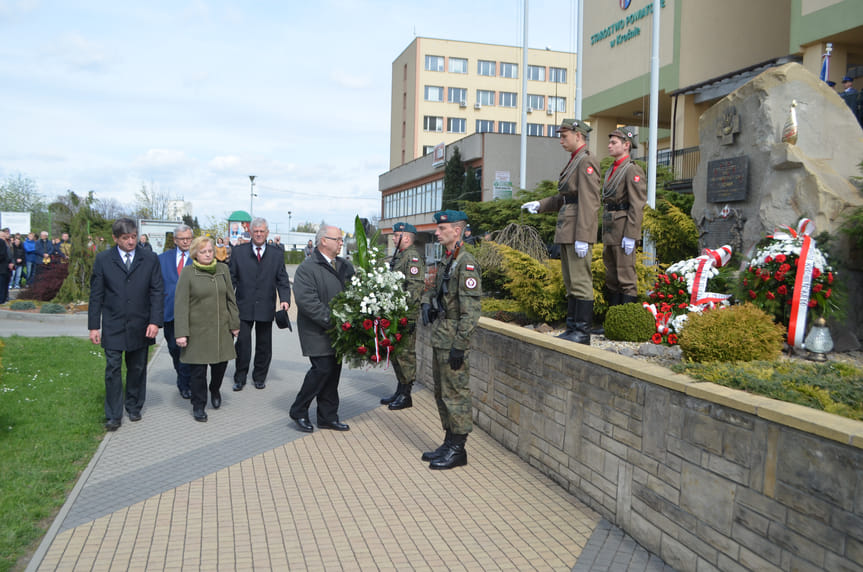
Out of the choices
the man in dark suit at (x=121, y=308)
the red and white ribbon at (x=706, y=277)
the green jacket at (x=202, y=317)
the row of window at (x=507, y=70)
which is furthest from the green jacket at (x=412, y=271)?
the row of window at (x=507, y=70)

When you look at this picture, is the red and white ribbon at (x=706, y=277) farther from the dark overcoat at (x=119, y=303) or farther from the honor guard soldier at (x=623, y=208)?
the dark overcoat at (x=119, y=303)

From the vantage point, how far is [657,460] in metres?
4.32

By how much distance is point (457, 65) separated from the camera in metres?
69.6

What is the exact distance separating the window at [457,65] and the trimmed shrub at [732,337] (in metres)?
67.6

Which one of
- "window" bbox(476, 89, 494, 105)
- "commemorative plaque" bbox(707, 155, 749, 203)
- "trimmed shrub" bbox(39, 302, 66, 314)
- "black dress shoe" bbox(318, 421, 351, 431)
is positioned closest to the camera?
"black dress shoe" bbox(318, 421, 351, 431)

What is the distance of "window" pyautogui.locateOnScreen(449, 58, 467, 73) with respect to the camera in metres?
69.3

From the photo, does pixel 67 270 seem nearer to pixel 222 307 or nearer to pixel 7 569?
pixel 222 307

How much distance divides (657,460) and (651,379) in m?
0.49

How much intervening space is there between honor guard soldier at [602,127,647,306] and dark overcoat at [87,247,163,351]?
4.88 m

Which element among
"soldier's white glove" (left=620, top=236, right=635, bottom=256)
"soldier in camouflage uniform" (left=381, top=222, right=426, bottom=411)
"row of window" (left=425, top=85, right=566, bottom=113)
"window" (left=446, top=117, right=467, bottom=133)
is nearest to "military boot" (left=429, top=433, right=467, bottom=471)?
"soldier in camouflage uniform" (left=381, top=222, right=426, bottom=411)

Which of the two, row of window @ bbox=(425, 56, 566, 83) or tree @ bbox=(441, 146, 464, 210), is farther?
row of window @ bbox=(425, 56, 566, 83)

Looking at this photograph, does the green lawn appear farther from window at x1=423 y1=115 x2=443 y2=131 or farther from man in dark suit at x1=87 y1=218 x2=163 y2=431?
window at x1=423 y1=115 x2=443 y2=131

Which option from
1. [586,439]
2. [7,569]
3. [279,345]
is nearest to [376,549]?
[586,439]

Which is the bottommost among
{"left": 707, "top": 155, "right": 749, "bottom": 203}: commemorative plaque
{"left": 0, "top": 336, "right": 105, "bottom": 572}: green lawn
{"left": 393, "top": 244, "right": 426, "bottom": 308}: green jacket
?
{"left": 0, "top": 336, "right": 105, "bottom": 572}: green lawn
